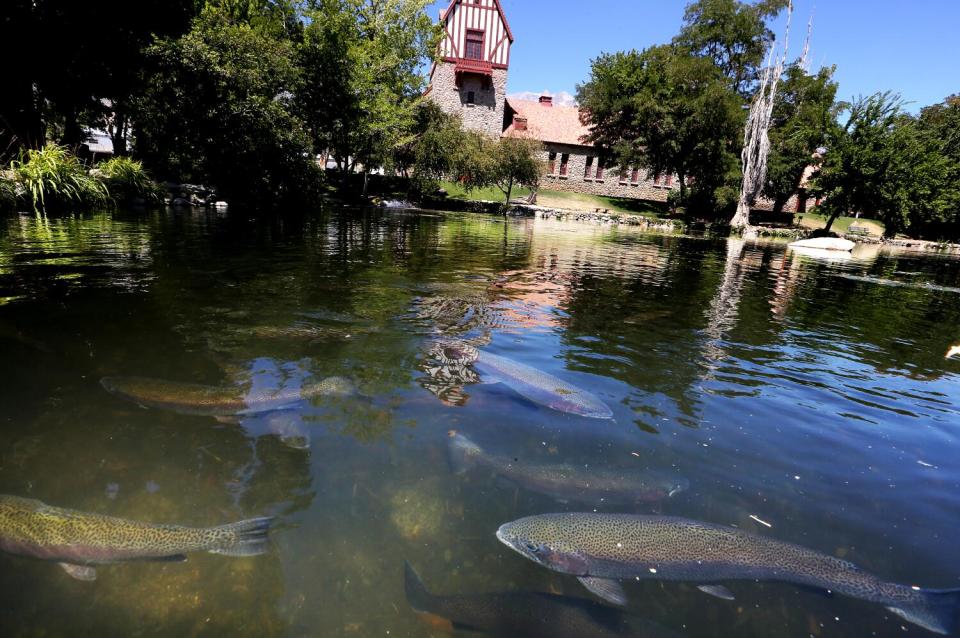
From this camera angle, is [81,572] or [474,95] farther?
[474,95]

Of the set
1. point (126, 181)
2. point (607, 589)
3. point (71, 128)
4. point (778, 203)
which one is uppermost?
point (71, 128)

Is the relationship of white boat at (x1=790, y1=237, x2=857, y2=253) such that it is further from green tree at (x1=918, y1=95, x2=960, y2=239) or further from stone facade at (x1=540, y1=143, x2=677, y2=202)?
stone facade at (x1=540, y1=143, x2=677, y2=202)

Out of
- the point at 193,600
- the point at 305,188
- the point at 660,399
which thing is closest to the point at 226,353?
the point at 193,600

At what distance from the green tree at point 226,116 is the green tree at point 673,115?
34.3 m

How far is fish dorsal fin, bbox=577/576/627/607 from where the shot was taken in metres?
2.68

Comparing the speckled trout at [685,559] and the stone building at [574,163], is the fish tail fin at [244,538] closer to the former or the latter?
the speckled trout at [685,559]

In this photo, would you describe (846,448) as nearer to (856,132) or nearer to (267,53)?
(267,53)

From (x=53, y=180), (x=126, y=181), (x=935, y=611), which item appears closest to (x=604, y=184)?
(x=126, y=181)

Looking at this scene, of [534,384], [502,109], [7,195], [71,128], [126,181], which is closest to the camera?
[534,384]

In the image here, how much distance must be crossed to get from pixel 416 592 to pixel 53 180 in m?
22.0

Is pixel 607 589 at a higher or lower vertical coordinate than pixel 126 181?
lower

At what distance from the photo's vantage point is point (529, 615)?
8.14 ft

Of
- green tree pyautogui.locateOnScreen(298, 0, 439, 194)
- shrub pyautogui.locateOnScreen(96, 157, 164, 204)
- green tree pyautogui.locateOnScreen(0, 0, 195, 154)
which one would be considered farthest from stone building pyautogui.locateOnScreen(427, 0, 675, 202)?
shrub pyautogui.locateOnScreen(96, 157, 164, 204)

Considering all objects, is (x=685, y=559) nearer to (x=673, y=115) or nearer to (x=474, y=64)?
(x=673, y=115)
